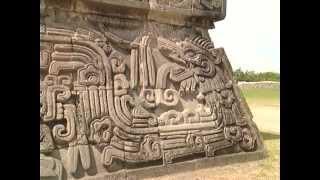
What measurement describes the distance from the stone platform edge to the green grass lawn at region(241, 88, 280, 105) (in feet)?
4.72

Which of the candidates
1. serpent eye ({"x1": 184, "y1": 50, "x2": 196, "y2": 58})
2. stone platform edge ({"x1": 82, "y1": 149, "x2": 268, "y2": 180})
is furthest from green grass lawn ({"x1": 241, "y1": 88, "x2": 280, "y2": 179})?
serpent eye ({"x1": 184, "y1": 50, "x2": 196, "y2": 58})

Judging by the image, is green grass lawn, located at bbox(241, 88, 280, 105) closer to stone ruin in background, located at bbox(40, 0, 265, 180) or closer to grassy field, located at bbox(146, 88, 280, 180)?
grassy field, located at bbox(146, 88, 280, 180)

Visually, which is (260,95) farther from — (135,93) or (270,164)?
(135,93)

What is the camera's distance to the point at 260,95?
8.62 metres

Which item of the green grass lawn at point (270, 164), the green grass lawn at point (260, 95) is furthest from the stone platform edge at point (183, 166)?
the green grass lawn at point (260, 95)

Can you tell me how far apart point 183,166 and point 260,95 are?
3.23 meters

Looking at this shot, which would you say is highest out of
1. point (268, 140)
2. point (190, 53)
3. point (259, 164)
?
point (190, 53)

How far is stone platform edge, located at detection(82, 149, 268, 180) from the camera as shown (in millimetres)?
5449

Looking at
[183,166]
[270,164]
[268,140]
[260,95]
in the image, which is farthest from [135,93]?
[260,95]

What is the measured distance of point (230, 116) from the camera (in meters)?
6.82
